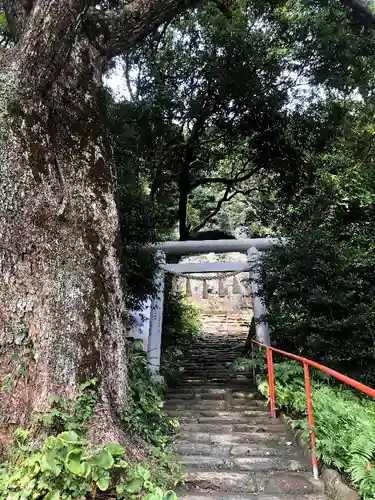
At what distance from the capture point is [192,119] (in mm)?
10562

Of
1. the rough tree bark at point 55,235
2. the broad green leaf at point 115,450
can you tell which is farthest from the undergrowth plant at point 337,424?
the rough tree bark at point 55,235

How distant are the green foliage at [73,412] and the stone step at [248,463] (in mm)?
1157

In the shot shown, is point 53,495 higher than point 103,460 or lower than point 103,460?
lower

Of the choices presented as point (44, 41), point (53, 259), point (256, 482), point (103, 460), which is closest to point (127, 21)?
point (44, 41)

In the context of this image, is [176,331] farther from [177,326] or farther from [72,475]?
[72,475]

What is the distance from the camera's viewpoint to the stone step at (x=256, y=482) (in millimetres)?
3271

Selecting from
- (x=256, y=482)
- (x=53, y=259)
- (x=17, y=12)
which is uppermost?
(x=17, y=12)

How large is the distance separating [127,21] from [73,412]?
4.59m

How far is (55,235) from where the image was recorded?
3635 millimetres

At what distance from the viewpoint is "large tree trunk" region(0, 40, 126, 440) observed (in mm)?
3254

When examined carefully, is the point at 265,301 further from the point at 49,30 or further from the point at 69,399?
the point at 49,30

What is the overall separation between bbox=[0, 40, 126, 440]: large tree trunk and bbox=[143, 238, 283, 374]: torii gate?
3.75 metres

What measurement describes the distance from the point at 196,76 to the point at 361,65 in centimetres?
354

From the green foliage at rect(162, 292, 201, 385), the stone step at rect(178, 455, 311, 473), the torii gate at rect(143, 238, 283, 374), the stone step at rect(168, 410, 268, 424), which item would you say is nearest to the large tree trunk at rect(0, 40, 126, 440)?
the stone step at rect(178, 455, 311, 473)
